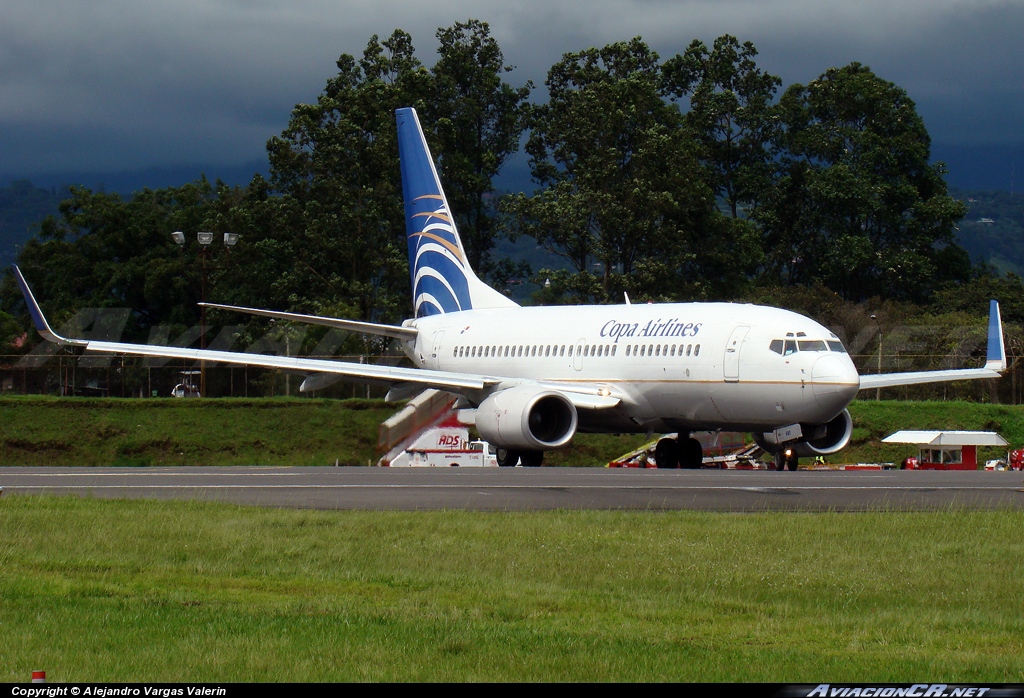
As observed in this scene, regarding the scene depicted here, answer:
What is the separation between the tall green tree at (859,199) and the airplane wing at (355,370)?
Result: 44.4 meters

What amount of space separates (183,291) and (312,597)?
7157cm

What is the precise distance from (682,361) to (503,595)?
16689mm

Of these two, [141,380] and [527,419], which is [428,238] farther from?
[141,380]

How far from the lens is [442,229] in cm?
3644

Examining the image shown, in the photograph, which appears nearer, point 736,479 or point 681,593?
point 681,593

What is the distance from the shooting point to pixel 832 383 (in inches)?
941

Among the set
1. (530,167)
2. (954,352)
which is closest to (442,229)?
(954,352)

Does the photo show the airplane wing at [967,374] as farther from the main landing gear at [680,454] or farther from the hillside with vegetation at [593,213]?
the hillside with vegetation at [593,213]

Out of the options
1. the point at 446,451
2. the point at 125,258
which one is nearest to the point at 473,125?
the point at 125,258

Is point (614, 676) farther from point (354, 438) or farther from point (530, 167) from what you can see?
point (530, 167)

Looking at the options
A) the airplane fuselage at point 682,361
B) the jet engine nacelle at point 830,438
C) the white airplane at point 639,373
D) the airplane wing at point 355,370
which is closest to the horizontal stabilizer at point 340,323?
the white airplane at point 639,373

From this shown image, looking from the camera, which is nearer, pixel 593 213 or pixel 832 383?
pixel 832 383

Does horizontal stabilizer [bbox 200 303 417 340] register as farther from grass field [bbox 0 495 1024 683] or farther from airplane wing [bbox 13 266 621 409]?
grass field [bbox 0 495 1024 683]

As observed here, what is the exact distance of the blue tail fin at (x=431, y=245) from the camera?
35.9 metres
